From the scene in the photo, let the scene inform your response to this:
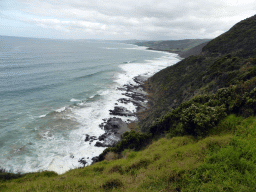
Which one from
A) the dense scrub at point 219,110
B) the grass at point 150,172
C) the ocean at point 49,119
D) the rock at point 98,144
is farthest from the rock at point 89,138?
the dense scrub at point 219,110

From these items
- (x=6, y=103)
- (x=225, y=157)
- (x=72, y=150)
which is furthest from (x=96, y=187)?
(x=6, y=103)

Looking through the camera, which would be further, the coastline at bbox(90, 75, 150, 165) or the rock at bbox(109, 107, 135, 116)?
the rock at bbox(109, 107, 135, 116)

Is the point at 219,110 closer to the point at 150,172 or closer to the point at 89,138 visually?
the point at 150,172

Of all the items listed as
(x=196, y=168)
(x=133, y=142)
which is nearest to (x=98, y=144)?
(x=133, y=142)

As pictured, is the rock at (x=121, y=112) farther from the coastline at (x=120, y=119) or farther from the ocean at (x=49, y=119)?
the ocean at (x=49, y=119)

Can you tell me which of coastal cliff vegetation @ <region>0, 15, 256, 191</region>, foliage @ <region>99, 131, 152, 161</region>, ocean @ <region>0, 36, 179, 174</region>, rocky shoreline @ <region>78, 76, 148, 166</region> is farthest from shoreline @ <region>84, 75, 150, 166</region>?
coastal cliff vegetation @ <region>0, 15, 256, 191</region>

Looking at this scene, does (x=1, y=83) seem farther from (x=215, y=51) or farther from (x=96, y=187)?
(x=215, y=51)

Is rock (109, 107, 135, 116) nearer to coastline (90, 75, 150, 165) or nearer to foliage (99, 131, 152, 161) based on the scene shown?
coastline (90, 75, 150, 165)
